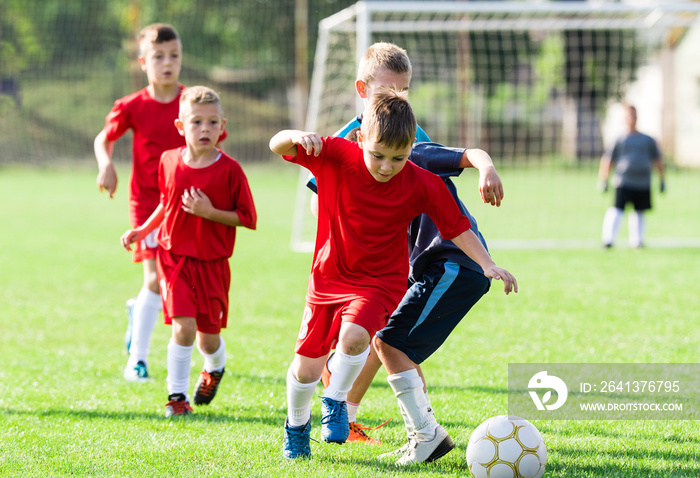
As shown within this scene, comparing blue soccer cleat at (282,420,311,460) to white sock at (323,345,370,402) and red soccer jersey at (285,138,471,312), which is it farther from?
red soccer jersey at (285,138,471,312)

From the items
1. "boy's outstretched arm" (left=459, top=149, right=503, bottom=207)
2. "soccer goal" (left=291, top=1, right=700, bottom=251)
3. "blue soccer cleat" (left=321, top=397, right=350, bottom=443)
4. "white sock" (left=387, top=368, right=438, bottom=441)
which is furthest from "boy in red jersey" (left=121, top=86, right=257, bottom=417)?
"soccer goal" (left=291, top=1, right=700, bottom=251)

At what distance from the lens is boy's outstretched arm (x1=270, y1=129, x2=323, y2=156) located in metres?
3.07

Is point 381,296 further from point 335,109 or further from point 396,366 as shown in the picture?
point 335,109

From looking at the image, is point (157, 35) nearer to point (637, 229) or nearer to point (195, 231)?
point (195, 231)

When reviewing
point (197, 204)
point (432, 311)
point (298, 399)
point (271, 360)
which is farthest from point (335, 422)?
point (271, 360)

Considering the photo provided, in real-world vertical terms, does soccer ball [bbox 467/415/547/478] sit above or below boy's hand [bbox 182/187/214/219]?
below

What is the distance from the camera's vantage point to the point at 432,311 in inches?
134

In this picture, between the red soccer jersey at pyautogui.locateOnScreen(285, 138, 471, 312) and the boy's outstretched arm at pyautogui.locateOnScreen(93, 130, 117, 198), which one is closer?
the red soccer jersey at pyautogui.locateOnScreen(285, 138, 471, 312)

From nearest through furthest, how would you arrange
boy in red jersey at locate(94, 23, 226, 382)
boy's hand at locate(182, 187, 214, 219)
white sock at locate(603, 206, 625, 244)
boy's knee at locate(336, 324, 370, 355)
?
boy's knee at locate(336, 324, 370, 355)
boy's hand at locate(182, 187, 214, 219)
boy in red jersey at locate(94, 23, 226, 382)
white sock at locate(603, 206, 625, 244)

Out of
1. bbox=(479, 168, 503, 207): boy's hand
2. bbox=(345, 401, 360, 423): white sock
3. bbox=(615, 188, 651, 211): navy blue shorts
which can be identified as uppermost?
bbox=(479, 168, 503, 207): boy's hand

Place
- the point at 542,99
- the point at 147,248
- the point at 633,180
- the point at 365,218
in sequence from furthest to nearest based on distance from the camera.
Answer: the point at 542,99, the point at 633,180, the point at 147,248, the point at 365,218

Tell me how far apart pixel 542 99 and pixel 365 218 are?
80.6 feet

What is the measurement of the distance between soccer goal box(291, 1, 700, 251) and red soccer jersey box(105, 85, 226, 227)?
27.0 ft

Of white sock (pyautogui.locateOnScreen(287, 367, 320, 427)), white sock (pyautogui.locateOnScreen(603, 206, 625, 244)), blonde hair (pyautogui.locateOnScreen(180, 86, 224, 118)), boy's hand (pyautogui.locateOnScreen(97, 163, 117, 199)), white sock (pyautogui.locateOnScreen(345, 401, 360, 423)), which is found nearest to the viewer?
white sock (pyautogui.locateOnScreen(287, 367, 320, 427))
